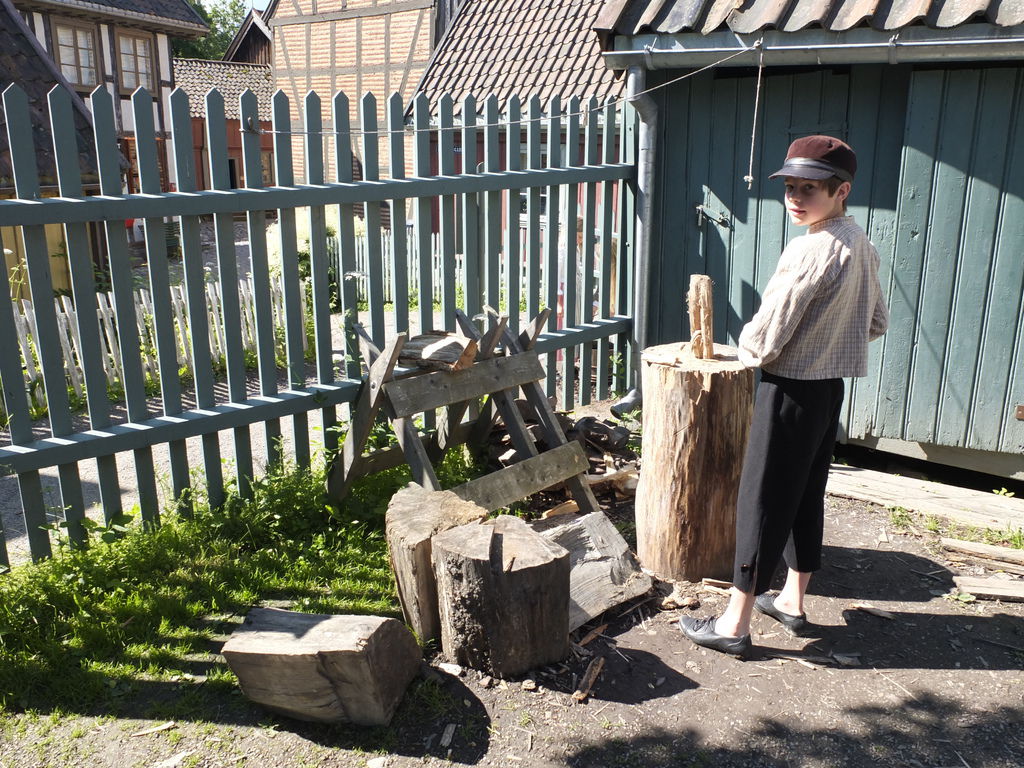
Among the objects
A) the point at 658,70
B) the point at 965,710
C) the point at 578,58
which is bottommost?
the point at 965,710

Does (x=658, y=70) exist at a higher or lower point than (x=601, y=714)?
higher

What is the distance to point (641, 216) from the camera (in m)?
6.10

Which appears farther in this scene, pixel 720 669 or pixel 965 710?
pixel 720 669

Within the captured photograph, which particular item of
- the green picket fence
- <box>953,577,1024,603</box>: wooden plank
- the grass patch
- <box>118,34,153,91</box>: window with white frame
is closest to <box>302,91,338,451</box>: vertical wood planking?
the green picket fence

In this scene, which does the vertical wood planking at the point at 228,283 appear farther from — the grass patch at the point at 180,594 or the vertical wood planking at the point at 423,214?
the vertical wood planking at the point at 423,214

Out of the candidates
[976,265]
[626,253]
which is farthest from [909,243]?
[626,253]

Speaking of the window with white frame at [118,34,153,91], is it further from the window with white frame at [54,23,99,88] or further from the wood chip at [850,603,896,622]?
the wood chip at [850,603,896,622]

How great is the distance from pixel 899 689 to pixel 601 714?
1.11m

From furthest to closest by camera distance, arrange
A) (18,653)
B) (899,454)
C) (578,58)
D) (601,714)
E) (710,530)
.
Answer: (578,58), (899,454), (710,530), (18,653), (601,714)

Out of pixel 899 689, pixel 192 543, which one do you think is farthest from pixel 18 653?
pixel 899 689

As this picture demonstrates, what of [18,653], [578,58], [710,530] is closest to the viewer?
[18,653]

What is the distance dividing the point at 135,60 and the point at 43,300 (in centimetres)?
2094

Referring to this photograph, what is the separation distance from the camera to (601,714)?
10.2ft

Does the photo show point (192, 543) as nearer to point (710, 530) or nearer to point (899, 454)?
point (710, 530)
